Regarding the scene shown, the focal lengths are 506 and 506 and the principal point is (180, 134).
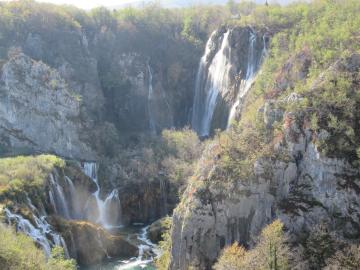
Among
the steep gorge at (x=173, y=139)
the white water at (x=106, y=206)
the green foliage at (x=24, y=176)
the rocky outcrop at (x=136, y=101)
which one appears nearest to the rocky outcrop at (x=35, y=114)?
the steep gorge at (x=173, y=139)

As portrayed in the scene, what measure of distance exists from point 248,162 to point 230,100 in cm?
2704

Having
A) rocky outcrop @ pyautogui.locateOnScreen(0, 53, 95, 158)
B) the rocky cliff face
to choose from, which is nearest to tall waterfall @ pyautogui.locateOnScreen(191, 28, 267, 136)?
rocky outcrop @ pyautogui.locateOnScreen(0, 53, 95, 158)

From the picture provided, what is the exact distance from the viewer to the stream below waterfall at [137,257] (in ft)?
147

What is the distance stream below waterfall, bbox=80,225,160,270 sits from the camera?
4469 centimetres

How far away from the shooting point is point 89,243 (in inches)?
1818

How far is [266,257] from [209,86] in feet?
147

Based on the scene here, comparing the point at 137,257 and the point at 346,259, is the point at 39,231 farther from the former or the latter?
the point at 346,259

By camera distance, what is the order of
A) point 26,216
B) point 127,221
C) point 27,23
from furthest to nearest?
point 27,23 → point 127,221 → point 26,216

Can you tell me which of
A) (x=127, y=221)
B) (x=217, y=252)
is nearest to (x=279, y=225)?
(x=217, y=252)

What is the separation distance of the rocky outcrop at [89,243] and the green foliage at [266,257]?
55.4 ft

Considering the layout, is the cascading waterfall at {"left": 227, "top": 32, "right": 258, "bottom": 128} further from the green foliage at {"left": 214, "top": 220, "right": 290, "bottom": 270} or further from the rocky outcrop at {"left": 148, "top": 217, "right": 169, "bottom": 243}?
the green foliage at {"left": 214, "top": 220, "right": 290, "bottom": 270}

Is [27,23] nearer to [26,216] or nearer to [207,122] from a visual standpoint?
[207,122]

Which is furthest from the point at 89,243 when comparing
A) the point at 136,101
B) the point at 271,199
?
the point at 136,101

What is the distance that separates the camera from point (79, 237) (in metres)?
46.0
